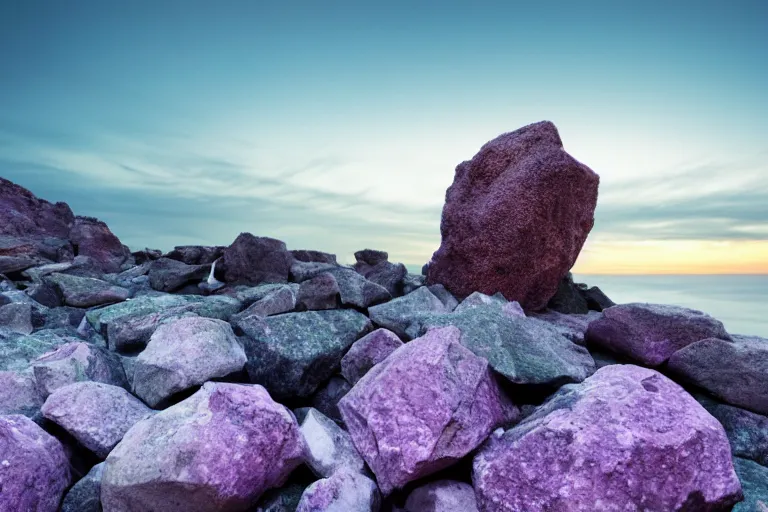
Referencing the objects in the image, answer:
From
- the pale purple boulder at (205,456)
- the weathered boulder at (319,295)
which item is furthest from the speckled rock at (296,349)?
the pale purple boulder at (205,456)

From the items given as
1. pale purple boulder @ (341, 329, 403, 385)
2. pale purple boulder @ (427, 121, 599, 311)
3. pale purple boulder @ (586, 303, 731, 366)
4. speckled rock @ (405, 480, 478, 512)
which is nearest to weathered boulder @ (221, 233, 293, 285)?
pale purple boulder @ (427, 121, 599, 311)

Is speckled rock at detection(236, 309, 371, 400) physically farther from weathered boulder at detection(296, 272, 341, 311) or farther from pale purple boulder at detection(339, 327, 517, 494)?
pale purple boulder at detection(339, 327, 517, 494)

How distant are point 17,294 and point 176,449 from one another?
6819 millimetres

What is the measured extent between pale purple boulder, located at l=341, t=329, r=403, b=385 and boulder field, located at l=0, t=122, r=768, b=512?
20 millimetres

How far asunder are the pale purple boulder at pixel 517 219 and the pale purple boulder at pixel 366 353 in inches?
115

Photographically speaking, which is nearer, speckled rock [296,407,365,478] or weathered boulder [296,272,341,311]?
speckled rock [296,407,365,478]

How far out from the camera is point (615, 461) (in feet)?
10.4

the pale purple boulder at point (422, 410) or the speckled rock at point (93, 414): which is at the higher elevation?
the pale purple boulder at point (422, 410)

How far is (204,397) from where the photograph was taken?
3723mm

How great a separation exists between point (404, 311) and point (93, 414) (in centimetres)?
317

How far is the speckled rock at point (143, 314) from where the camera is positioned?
5.95 m

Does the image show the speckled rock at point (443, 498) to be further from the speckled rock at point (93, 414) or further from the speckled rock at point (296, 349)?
the speckled rock at point (93, 414)

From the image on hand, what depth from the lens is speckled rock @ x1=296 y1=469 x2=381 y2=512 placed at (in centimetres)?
341

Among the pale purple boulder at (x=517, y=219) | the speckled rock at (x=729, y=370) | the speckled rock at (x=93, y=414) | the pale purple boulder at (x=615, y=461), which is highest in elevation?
the pale purple boulder at (x=517, y=219)
